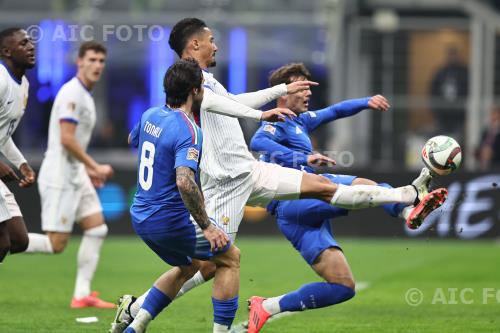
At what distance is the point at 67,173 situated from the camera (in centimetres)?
1137

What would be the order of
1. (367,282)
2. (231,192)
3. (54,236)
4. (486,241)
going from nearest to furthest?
1. (231,192)
2. (54,236)
3. (367,282)
4. (486,241)

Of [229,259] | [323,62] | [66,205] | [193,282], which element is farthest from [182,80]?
[323,62]

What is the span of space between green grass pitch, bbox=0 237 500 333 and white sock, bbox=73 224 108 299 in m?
0.27

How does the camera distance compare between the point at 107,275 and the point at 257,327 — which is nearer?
the point at 257,327

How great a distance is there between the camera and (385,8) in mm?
24203

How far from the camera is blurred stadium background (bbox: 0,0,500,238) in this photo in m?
22.1

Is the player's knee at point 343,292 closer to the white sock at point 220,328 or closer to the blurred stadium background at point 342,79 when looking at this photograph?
the white sock at point 220,328

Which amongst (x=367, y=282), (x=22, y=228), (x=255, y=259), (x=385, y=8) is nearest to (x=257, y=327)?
(x=22, y=228)

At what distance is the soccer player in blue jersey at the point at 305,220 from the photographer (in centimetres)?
862

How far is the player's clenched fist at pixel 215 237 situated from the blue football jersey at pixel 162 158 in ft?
1.06

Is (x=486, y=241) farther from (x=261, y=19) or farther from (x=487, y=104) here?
(x=261, y=19)

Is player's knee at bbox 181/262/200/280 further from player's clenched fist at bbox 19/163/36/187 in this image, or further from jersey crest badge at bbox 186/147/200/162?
player's clenched fist at bbox 19/163/36/187

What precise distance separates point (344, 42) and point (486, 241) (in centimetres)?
600

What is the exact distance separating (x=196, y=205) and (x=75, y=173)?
14.0ft
